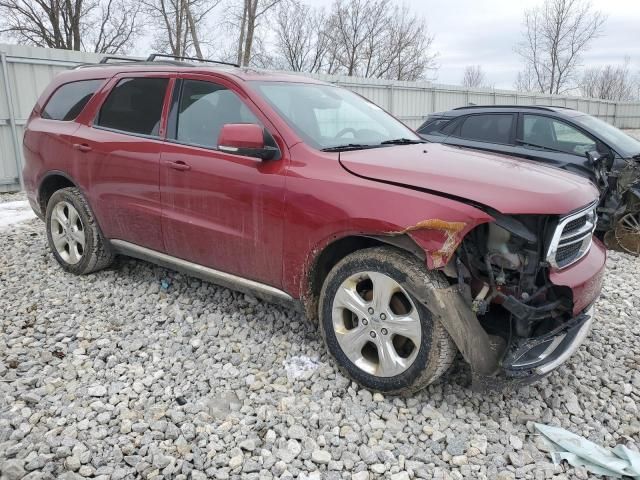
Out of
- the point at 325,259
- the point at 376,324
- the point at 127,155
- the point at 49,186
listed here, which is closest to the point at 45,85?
the point at 49,186

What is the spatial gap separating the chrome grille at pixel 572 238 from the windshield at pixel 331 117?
1289 mm

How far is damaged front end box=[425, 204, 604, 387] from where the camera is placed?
100.0 inches

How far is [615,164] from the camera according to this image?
616 centimetres

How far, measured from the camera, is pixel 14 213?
23.8 ft

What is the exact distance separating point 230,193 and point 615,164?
5065 mm

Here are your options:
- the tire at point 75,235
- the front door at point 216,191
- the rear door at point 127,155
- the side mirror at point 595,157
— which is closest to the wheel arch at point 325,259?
the front door at point 216,191

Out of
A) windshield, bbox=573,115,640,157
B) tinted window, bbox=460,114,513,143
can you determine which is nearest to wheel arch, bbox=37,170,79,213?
tinted window, bbox=460,114,513,143

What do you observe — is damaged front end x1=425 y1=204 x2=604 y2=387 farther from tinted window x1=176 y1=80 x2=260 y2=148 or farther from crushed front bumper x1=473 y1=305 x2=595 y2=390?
tinted window x1=176 y1=80 x2=260 y2=148

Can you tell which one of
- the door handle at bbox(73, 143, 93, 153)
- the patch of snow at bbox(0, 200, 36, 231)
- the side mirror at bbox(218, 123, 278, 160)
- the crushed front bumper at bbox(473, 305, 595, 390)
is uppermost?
the side mirror at bbox(218, 123, 278, 160)

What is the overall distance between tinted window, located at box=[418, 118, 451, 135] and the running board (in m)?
4.99

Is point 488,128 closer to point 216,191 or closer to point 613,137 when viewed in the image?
point 613,137

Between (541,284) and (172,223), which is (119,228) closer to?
(172,223)

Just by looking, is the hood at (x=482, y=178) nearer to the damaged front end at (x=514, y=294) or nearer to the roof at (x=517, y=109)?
the damaged front end at (x=514, y=294)

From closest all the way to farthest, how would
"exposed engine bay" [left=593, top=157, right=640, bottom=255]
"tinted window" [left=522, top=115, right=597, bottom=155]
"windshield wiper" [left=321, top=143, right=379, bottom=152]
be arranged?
"windshield wiper" [left=321, top=143, right=379, bottom=152]
"exposed engine bay" [left=593, top=157, right=640, bottom=255]
"tinted window" [left=522, top=115, right=597, bottom=155]
